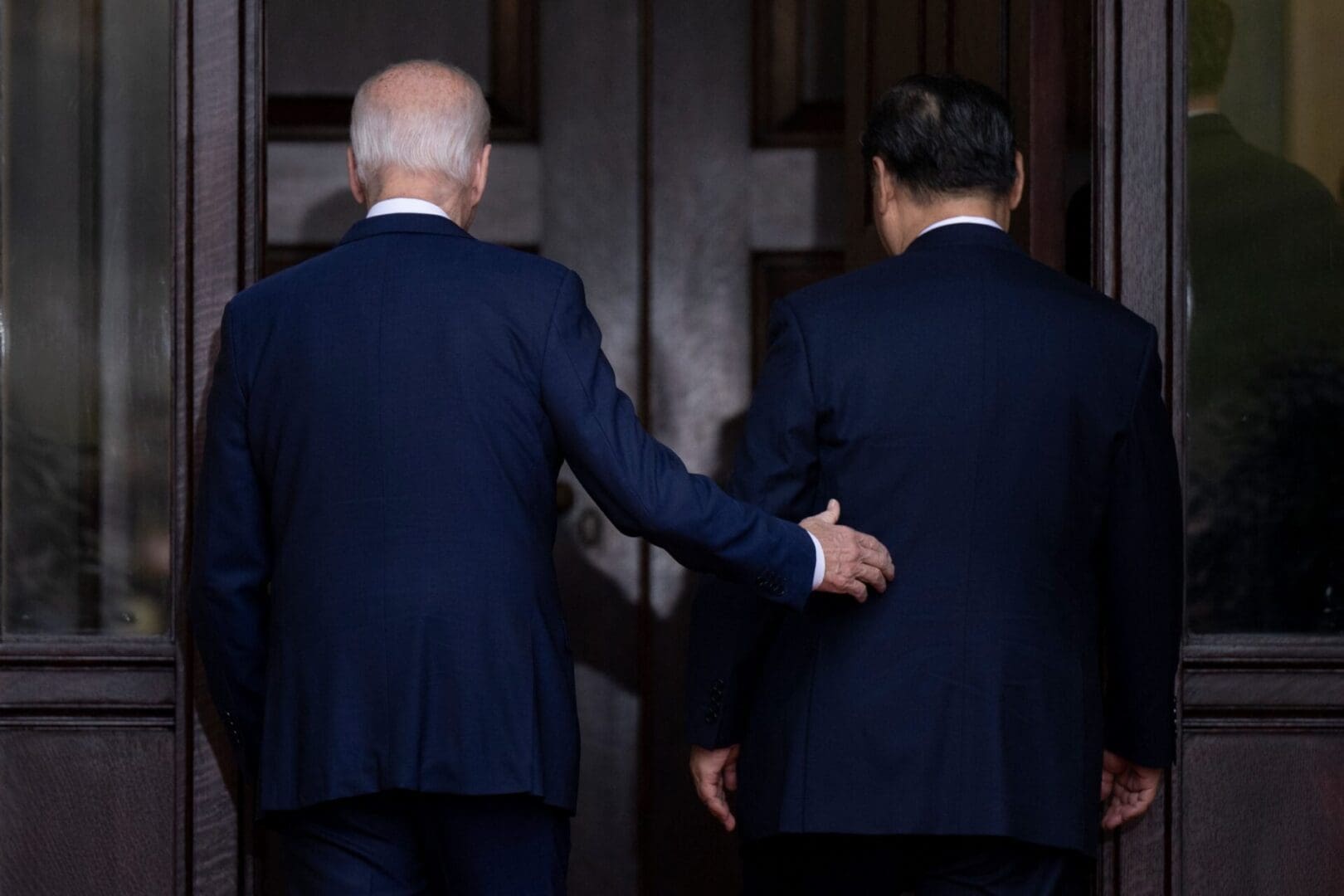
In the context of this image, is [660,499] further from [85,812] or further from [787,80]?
[787,80]

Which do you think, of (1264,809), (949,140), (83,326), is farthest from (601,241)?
(1264,809)

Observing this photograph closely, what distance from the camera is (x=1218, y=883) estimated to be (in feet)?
8.85

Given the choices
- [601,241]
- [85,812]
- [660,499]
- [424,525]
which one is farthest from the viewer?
[601,241]

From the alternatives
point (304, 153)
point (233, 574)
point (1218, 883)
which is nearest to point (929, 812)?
point (1218, 883)

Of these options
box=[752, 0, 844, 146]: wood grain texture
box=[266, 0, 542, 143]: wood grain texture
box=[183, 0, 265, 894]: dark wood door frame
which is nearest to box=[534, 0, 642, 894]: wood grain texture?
box=[266, 0, 542, 143]: wood grain texture

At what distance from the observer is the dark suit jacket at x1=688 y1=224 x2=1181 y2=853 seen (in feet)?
7.26

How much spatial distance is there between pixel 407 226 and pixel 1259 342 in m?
1.32

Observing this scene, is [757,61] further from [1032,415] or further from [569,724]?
[569,724]

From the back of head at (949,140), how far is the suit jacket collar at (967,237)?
0.16 ft

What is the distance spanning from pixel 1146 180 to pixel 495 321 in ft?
3.60

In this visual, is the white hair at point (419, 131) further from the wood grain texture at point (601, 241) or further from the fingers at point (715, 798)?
the wood grain texture at point (601, 241)

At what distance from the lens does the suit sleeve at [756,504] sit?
228 centimetres

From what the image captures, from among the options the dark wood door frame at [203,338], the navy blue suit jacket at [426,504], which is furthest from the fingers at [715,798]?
the dark wood door frame at [203,338]

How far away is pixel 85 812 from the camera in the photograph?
2.65m
